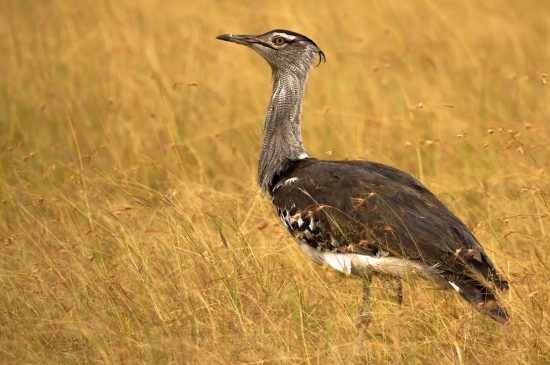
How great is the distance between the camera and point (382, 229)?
4.35 meters

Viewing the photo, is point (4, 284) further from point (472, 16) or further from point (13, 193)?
point (472, 16)

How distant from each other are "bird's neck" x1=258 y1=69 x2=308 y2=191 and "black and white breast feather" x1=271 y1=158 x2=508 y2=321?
0.28 metres

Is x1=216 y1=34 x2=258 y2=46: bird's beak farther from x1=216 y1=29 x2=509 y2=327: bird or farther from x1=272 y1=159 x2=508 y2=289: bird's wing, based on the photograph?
x1=272 y1=159 x2=508 y2=289: bird's wing

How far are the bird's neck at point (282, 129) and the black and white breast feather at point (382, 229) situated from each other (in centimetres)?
28

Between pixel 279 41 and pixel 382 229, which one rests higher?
pixel 279 41

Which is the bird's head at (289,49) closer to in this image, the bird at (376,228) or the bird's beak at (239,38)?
the bird's beak at (239,38)

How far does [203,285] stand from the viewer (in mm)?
4789

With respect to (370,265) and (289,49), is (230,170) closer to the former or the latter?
(289,49)

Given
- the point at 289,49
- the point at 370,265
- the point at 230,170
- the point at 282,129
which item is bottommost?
the point at 230,170

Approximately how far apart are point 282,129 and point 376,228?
41.2 inches

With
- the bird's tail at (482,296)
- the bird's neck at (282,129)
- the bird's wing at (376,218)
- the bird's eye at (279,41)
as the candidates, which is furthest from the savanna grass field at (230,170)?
the bird's eye at (279,41)

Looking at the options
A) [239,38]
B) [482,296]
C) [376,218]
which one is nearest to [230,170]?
[239,38]

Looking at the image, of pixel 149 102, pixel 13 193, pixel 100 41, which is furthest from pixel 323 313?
pixel 100 41

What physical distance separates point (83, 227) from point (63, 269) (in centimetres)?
58
